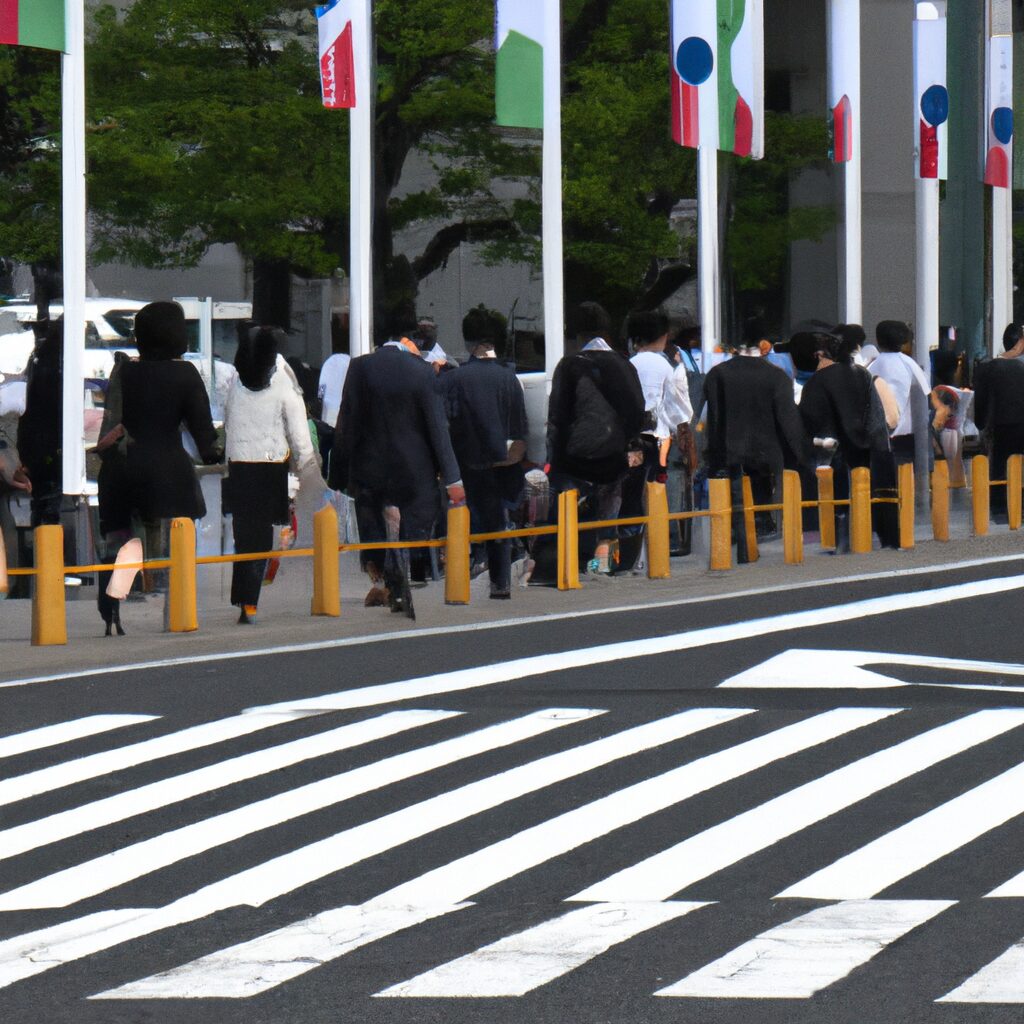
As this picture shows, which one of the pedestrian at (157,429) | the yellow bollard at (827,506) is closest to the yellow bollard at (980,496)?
the yellow bollard at (827,506)

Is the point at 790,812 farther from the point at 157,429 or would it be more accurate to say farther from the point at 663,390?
the point at 663,390

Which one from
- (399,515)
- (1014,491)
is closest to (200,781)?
(399,515)

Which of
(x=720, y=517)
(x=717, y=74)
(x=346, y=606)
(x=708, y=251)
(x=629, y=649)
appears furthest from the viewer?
(x=708, y=251)

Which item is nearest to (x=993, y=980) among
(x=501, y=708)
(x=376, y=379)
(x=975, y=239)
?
(x=501, y=708)

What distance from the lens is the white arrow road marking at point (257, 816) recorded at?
700 centimetres

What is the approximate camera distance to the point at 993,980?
5711 millimetres

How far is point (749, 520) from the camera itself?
58.3ft

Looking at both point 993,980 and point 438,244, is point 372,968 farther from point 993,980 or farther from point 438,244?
point 438,244

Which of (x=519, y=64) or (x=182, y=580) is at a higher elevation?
(x=519, y=64)

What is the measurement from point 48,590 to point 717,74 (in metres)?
12.1

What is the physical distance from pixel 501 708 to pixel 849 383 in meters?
7.84

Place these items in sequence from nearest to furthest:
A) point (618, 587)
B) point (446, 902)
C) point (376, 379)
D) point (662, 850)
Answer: point (446, 902), point (662, 850), point (376, 379), point (618, 587)

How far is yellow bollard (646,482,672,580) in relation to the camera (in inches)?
646

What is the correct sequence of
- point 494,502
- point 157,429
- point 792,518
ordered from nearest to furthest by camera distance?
point 157,429
point 494,502
point 792,518
